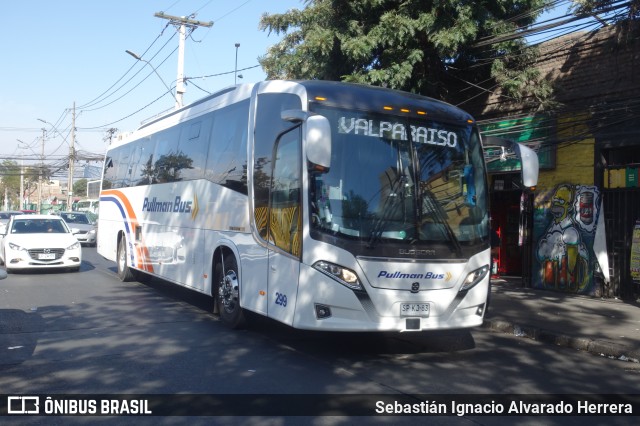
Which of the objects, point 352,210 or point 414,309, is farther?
point 414,309

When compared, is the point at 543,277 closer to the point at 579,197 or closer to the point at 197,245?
the point at 579,197

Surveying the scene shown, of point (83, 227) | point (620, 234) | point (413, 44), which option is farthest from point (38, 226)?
point (620, 234)

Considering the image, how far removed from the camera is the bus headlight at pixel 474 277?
7587 millimetres

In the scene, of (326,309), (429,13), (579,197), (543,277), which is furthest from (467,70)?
(326,309)

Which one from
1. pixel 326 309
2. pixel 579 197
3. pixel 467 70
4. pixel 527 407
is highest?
pixel 467 70

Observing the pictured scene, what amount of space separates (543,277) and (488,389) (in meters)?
8.06

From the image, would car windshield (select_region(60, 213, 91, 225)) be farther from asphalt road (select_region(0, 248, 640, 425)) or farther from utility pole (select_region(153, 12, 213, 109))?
asphalt road (select_region(0, 248, 640, 425))

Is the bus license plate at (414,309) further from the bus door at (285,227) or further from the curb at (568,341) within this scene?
the curb at (568,341)

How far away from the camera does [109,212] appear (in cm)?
1653

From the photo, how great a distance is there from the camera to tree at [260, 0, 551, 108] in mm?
13039

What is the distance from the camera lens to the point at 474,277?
303 inches

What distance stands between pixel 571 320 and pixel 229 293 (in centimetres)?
569

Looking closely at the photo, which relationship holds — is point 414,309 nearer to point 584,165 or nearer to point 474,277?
point 474,277

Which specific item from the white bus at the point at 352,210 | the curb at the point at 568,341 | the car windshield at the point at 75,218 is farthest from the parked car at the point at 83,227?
the curb at the point at 568,341
